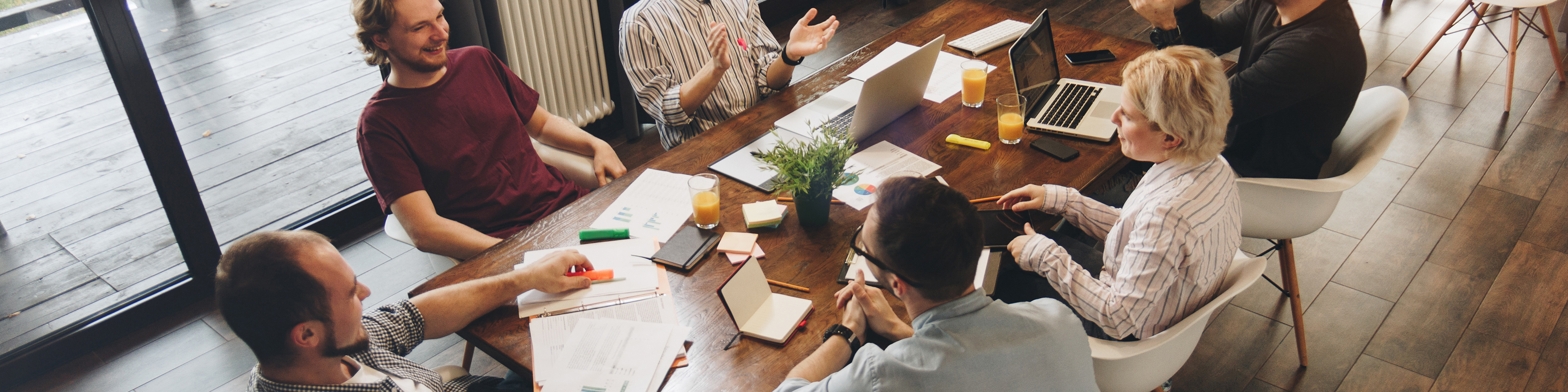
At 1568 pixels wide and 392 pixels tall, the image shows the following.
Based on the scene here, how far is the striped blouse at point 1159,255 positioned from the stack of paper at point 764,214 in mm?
525

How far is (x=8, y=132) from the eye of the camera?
8.68 ft

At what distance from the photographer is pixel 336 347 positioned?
1458 millimetres

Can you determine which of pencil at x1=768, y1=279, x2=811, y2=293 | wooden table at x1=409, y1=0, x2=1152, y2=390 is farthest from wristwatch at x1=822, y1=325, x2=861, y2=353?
pencil at x1=768, y1=279, x2=811, y2=293

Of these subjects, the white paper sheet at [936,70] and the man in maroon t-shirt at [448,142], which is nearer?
the man in maroon t-shirt at [448,142]

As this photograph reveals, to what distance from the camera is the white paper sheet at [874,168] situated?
6.86 ft

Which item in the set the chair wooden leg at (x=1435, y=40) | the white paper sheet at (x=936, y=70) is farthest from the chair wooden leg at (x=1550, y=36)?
the white paper sheet at (x=936, y=70)

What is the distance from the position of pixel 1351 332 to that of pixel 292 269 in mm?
2808

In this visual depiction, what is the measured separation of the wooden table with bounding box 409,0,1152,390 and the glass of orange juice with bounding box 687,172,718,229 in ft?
0.19

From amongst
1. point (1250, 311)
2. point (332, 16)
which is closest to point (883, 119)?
point (1250, 311)

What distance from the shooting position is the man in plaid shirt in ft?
4.45

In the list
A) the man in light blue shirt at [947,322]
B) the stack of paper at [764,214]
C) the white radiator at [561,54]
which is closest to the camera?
the man in light blue shirt at [947,322]

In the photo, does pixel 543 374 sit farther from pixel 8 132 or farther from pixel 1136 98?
pixel 8 132

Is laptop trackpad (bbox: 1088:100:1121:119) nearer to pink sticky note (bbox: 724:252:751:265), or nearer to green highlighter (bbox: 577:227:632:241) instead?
pink sticky note (bbox: 724:252:751:265)

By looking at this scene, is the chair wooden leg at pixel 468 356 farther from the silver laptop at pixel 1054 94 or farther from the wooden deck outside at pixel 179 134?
the silver laptop at pixel 1054 94
